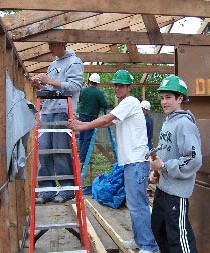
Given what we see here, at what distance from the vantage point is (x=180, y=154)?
3229 mm

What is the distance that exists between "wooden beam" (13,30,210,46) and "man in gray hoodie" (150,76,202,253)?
4110mm

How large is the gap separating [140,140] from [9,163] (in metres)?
1.38

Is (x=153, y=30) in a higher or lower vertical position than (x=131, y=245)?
higher

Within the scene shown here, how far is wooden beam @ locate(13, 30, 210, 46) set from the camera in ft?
23.6

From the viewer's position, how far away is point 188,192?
3.25 m

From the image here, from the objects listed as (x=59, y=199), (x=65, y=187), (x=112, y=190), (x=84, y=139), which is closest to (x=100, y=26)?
(x=84, y=139)

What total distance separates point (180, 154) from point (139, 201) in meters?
1.14

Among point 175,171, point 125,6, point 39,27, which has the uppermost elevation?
point 39,27

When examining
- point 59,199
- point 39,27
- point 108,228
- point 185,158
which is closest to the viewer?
point 185,158

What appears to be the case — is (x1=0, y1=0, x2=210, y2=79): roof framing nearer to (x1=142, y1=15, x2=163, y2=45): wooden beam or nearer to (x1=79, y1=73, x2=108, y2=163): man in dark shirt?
(x1=142, y1=15, x2=163, y2=45): wooden beam

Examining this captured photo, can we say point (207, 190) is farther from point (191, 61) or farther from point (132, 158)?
point (191, 61)

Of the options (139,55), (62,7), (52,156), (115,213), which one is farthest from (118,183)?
(139,55)

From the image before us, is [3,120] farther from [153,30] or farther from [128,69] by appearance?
[128,69]

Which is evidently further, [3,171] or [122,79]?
[122,79]
